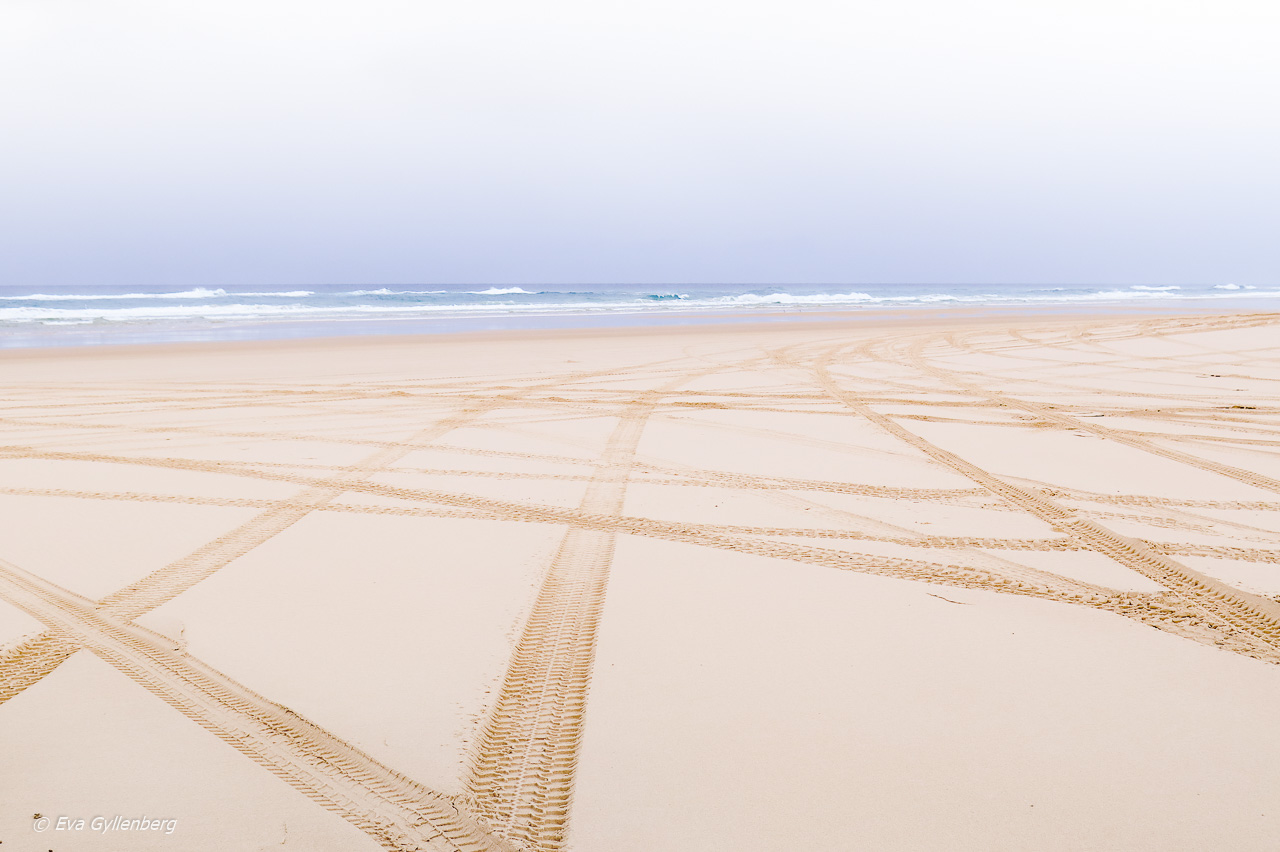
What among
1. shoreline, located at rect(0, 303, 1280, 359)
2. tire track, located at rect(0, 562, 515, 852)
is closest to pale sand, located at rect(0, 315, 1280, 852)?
tire track, located at rect(0, 562, 515, 852)

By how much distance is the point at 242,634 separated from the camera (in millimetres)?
3084

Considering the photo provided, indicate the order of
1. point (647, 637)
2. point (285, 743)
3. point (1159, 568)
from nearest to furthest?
point (285, 743) < point (647, 637) < point (1159, 568)

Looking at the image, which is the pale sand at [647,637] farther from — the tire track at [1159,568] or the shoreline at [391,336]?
the shoreline at [391,336]

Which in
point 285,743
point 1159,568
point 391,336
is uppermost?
point 391,336

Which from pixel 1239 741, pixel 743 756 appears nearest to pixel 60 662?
pixel 743 756

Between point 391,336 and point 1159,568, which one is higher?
point 391,336

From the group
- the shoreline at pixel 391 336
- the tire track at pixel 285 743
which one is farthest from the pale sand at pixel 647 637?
the shoreline at pixel 391 336

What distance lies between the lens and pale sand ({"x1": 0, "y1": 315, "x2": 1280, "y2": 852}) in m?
2.12

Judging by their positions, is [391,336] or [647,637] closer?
[647,637]

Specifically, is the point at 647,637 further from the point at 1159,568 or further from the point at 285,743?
the point at 1159,568

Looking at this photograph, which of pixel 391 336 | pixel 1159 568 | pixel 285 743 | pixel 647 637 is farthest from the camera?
pixel 391 336

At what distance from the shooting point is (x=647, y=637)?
307 cm

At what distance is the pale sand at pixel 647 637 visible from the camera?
2123mm

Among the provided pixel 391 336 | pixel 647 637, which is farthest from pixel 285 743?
pixel 391 336
